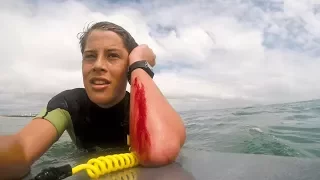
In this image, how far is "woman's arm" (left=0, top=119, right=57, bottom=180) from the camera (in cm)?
118

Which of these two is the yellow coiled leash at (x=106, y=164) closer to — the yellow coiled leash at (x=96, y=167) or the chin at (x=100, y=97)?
the yellow coiled leash at (x=96, y=167)

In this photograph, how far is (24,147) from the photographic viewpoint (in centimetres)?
136

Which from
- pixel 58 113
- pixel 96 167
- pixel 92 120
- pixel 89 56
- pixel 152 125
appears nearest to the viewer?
pixel 96 167

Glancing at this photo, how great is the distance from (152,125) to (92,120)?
36.4 inches

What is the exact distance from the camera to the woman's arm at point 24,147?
1178 millimetres

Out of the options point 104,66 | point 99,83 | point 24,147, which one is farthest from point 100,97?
point 24,147

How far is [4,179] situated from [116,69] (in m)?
1.00

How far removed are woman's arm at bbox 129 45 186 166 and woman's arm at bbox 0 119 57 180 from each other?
1.68 feet

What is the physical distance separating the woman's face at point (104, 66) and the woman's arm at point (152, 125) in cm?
17

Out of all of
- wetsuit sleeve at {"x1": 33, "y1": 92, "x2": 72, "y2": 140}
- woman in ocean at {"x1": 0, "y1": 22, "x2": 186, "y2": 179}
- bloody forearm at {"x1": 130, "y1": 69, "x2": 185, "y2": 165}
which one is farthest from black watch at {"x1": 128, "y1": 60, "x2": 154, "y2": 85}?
wetsuit sleeve at {"x1": 33, "y1": 92, "x2": 72, "y2": 140}

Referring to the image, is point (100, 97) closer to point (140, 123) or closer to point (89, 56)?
point (89, 56)

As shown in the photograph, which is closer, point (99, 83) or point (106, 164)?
point (106, 164)

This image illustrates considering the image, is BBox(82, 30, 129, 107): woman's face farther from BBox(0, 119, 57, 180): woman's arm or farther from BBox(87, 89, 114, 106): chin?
BBox(0, 119, 57, 180): woman's arm

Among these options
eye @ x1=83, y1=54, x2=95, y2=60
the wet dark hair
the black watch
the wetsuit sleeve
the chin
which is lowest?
the wetsuit sleeve
